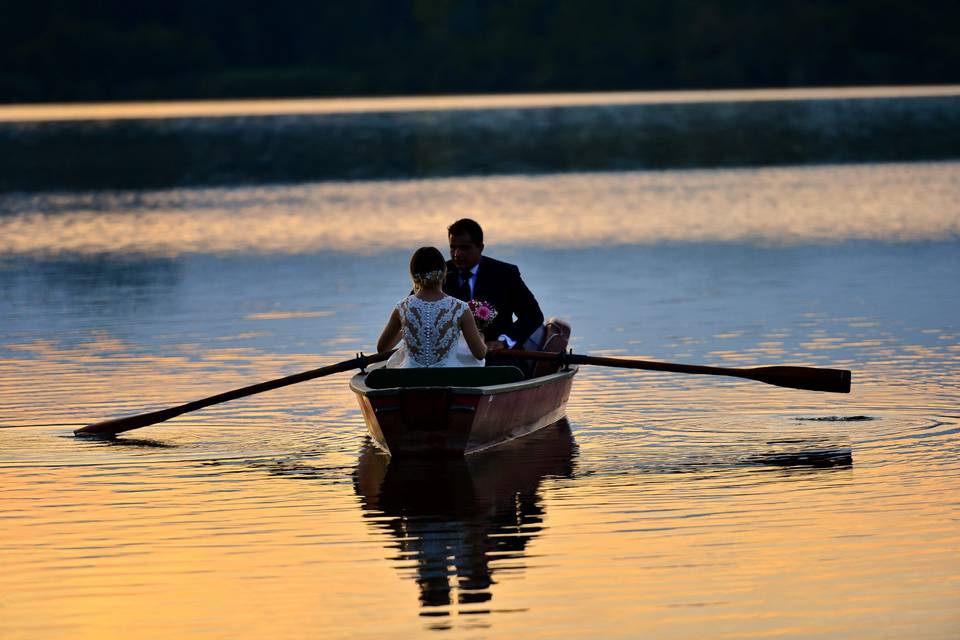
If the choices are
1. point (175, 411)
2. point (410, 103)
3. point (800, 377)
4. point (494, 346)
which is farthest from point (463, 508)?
point (410, 103)

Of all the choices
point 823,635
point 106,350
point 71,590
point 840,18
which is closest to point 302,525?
point 71,590

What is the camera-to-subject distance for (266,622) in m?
9.39

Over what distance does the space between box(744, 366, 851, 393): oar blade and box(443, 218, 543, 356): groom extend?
1.59 m

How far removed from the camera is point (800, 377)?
1457cm

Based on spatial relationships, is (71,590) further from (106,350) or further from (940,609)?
(106,350)

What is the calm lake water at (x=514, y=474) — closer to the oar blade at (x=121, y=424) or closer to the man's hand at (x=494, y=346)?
the oar blade at (x=121, y=424)

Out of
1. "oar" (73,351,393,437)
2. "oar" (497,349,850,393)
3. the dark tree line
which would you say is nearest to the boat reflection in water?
"oar" (497,349,850,393)

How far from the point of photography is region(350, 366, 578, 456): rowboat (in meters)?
12.9

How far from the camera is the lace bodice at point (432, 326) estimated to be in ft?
43.5

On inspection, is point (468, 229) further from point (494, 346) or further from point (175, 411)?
point (175, 411)

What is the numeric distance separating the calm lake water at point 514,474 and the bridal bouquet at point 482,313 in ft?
2.90

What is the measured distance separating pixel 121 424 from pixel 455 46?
424ft

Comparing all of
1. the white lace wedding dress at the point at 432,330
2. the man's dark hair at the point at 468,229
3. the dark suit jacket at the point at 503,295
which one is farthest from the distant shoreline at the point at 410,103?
the white lace wedding dress at the point at 432,330

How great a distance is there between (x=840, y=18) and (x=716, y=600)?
4761 inches
